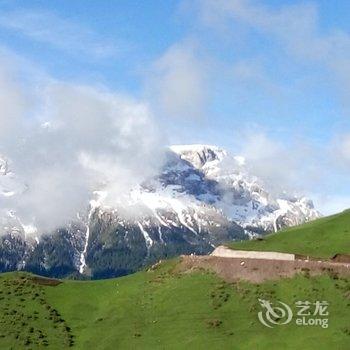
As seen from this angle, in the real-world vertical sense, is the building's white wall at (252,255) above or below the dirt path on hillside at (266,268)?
above

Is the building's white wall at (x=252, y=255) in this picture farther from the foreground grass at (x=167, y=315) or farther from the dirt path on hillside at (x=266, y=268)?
the foreground grass at (x=167, y=315)

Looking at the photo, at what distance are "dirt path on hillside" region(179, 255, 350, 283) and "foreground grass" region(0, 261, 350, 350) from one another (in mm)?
1210

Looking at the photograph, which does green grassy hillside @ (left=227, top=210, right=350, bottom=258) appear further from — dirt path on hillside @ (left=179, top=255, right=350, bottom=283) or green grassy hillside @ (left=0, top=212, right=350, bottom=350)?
dirt path on hillside @ (left=179, top=255, right=350, bottom=283)

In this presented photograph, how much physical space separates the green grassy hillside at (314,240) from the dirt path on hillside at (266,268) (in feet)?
26.2

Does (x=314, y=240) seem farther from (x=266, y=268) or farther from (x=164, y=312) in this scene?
(x=164, y=312)

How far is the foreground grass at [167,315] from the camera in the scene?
7406 centimetres

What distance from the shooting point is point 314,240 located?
101 metres

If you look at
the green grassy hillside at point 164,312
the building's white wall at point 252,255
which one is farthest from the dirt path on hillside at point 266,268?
the building's white wall at point 252,255

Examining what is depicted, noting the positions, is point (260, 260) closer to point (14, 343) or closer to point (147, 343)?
point (147, 343)

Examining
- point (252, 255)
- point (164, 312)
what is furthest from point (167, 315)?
point (252, 255)

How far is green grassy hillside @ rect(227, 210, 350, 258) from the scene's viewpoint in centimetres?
9544

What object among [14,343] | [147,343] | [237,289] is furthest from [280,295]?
[14,343]

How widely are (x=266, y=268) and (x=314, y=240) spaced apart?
1659cm

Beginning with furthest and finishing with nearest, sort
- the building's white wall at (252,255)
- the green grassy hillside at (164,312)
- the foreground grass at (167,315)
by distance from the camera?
1. the building's white wall at (252,255)
2. the green grassy hillside at (164,312)
3. the foreground grass at (167,315)
